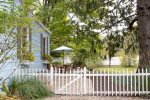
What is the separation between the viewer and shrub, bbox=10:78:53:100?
12.7 meters

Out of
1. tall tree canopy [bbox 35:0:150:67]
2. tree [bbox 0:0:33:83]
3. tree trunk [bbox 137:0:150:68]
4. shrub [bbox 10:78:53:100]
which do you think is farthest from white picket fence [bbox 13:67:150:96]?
tall tree canopy [bbox 35:0:150:67]

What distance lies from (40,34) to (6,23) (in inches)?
445

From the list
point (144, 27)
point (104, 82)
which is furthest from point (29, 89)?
point (144, 27)

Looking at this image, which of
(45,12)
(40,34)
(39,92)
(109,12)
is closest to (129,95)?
(39,92)

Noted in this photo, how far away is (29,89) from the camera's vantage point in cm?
1287

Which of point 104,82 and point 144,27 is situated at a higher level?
point 144,27

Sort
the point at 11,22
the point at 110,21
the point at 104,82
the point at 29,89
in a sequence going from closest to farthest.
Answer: the point at 11,22
the point at 29,89
the point at 104,82
the point at 110,21

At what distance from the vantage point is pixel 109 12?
20.6 metres

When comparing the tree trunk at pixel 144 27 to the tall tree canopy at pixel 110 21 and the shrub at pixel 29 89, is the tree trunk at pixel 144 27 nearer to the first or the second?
the tall tree canopy at pixel 110 21

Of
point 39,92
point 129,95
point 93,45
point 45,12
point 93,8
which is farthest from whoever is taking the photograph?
point 45,12

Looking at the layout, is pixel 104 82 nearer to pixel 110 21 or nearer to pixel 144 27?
pixel 144 27

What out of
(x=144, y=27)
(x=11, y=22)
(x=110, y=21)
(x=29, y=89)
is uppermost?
(x=110, y=21)

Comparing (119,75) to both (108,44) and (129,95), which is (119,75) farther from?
(108,44)

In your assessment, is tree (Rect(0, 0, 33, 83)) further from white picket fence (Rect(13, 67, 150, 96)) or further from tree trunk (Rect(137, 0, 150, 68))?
tree trunk (Rect(137, 0, 150, 68))
